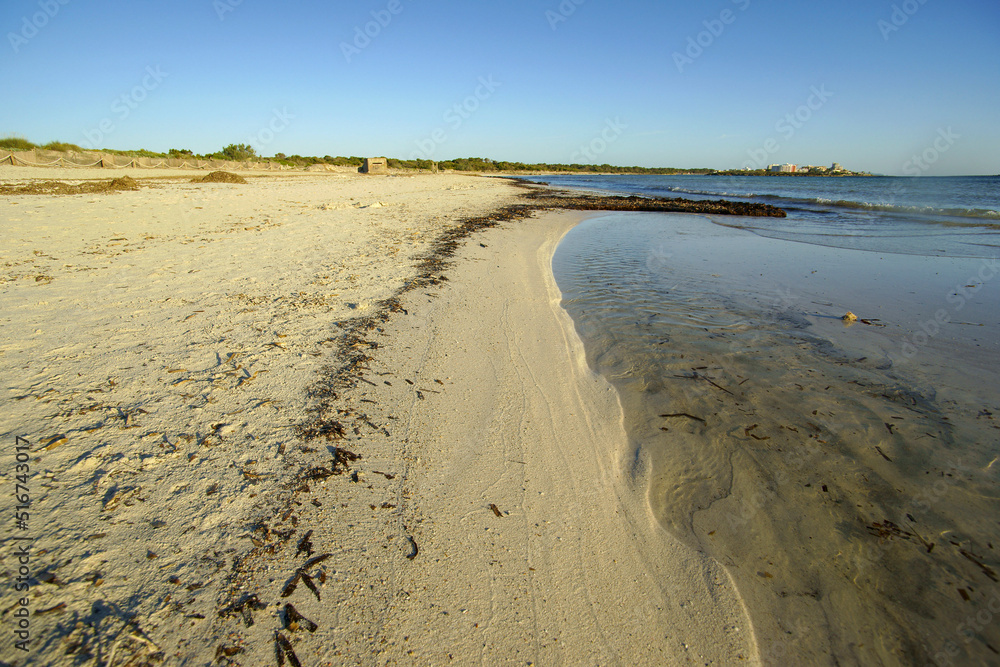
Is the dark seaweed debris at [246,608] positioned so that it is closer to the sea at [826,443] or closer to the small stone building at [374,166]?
the sea at [826,443]

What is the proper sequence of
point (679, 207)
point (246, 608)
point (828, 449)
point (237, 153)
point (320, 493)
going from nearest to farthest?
point (246, 608)
point (320, 493)
point (828, 449)
point (679, 207)
point (237, 153)

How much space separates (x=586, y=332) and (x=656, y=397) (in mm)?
1700

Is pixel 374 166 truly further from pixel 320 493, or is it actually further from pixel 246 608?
pixel 246 608

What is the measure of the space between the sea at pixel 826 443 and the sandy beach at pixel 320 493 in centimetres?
32

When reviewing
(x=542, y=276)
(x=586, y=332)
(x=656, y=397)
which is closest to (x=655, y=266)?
(x=542, y=276)

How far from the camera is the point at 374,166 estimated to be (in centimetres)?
4469

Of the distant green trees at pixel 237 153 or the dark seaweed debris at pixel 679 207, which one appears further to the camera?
the distant green trees at pixel 237 153

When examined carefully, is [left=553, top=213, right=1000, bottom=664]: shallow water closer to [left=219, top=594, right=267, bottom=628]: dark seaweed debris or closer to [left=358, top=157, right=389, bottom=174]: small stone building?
[left=219, top=594, right=267, bottom=628]: dark seaweed debris

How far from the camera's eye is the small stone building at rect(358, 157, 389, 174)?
44.2m

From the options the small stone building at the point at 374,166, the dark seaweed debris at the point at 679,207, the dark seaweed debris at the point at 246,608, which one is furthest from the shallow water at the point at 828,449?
the small stone building at the point at 374,166

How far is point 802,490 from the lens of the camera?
2.92 metres

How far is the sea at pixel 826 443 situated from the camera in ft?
7.01

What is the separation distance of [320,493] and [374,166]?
48300 millimetres

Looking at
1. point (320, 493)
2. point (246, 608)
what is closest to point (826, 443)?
point (320, 493)
